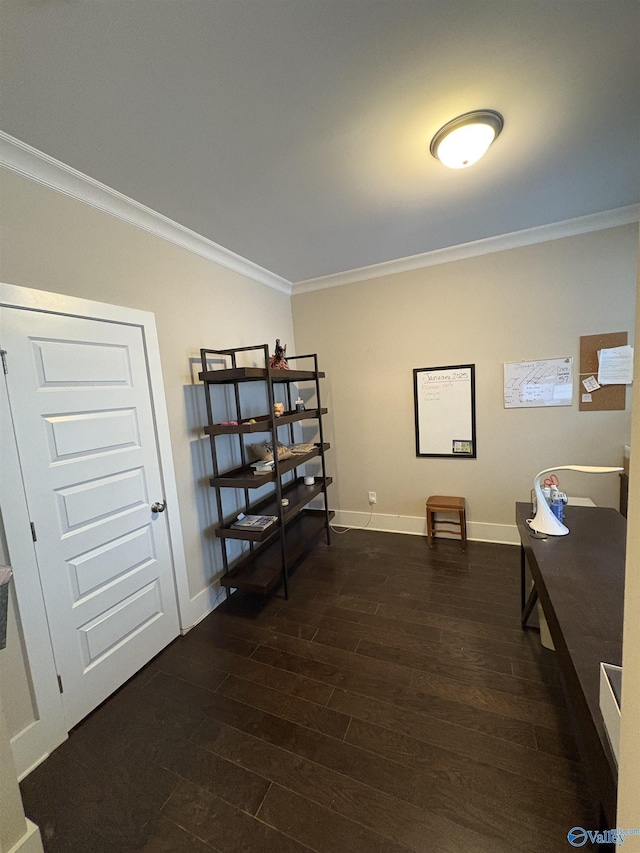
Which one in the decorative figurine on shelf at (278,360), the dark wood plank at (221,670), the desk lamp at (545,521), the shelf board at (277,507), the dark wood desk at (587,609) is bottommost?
the dark wood plank at (221,670)

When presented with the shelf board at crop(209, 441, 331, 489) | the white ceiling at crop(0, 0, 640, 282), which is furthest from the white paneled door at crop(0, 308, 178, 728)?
the white ceiling at crop(0, 0, 640, 282)

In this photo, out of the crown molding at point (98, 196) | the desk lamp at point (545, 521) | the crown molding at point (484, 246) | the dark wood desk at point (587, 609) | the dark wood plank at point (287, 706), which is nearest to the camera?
the dark wood desk at point (587, 609)

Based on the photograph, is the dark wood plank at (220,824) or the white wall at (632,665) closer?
the white wall at (632,665)

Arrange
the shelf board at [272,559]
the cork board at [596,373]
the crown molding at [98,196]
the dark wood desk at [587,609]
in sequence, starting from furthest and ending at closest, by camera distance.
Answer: the cork board at [596,373], the shelf board at [272,559], the crown molding at [98,196], the dark wood desk at [587,609]

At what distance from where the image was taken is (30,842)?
42.3 inches

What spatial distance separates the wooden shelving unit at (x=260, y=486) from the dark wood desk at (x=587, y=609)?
5.29ft

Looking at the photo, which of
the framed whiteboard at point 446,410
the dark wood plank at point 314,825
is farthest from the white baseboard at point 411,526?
the dark wood plank at point 314,825

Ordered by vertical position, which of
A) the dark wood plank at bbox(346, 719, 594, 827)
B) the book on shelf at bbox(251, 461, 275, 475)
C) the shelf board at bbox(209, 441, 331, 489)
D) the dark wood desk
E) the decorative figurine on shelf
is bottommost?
the dark wood plank at bbox(346, 719, 594, 827)

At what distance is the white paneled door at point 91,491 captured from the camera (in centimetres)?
148

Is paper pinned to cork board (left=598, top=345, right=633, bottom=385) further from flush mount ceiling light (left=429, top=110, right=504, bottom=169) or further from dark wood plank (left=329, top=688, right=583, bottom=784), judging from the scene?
dark wood plank (left=329, top=688, right=583, bottom=784)

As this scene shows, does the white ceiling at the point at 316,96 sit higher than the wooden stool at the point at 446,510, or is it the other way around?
the white ceiling at the point at 316,96

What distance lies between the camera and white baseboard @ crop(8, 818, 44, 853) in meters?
1.04

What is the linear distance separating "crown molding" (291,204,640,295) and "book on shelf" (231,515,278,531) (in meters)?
2.40

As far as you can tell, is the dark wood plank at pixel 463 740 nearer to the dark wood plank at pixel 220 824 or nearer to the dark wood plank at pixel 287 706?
the dark wood plank at pixel 287 706
